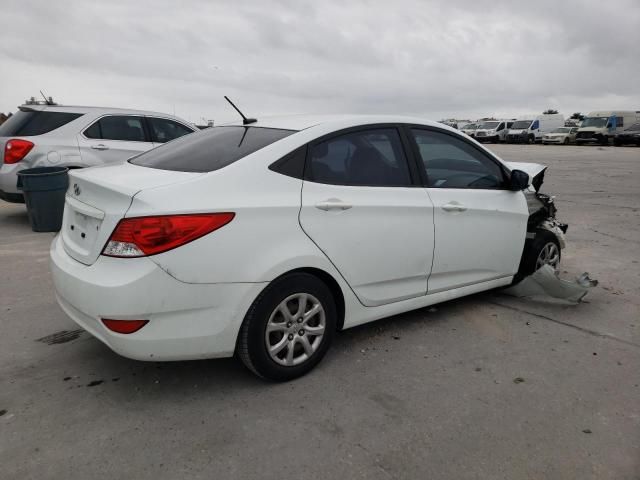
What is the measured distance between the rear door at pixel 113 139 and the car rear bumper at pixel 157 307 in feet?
17.7

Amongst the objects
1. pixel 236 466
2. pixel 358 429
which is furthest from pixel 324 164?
pixel 236 466

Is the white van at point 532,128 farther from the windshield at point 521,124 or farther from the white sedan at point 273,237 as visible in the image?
the white sedan at point 273,237

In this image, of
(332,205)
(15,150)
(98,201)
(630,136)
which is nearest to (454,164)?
(332,205)

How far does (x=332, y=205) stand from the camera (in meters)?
3.14

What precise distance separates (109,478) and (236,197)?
56.6 inches

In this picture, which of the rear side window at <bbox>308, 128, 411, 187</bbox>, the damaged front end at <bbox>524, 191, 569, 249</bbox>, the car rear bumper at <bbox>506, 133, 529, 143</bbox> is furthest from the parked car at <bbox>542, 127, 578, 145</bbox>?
the rear side window at <bbox>308, 128, 411, 187</bbox>

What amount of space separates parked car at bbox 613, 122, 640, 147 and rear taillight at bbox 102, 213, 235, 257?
119 feet

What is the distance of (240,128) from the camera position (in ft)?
12.1

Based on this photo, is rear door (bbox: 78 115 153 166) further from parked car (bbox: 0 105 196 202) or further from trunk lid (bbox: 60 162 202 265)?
trunk lid (bbox: 60 162 202 265)

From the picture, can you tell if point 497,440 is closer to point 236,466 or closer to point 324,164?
point 236,466

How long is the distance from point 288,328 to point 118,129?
6.18 metres

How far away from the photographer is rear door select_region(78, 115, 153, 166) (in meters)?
7.69

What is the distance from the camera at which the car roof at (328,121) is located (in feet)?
11.2

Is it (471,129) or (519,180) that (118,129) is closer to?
(519,180)
